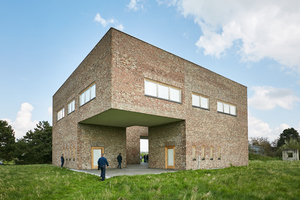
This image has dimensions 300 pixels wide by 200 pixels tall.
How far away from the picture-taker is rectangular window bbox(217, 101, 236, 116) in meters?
21.1

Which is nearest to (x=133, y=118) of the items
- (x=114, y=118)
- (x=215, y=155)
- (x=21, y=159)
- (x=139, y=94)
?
(x=114, y=118)

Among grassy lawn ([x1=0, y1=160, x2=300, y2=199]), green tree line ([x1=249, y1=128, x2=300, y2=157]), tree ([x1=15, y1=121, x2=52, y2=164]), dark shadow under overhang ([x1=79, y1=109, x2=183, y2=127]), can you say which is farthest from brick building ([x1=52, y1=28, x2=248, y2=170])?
green tree line ([x1=249, y1=128, x2=300, y2=157])

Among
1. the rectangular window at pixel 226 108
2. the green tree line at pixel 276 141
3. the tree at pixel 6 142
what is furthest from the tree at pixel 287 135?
the tree at pixel 6 142

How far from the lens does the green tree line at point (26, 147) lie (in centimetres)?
4003

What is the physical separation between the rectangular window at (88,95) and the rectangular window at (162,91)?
3.63m

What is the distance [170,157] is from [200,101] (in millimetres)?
4953

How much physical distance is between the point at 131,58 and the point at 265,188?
979 cm

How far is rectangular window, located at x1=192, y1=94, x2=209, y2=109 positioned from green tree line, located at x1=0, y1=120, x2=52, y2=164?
101 ft

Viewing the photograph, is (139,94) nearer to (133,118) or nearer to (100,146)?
(133,118)

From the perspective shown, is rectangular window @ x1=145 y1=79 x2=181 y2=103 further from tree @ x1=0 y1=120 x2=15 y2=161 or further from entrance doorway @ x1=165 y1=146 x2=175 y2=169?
tree @ x1=0 y1=120 x2=15 y2=161

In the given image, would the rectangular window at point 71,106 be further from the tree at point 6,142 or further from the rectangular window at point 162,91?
the tree at point 6,142

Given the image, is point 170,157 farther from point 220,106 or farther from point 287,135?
point 287,135

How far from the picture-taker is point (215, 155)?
784 inches

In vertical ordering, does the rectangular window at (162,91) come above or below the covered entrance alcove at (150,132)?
above
